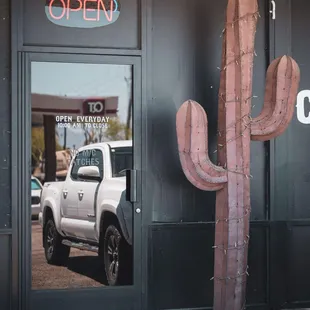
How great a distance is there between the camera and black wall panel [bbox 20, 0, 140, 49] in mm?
5473

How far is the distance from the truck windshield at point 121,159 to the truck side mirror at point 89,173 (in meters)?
0.16

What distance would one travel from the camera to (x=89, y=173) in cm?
560

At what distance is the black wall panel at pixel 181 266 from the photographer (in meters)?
5.68

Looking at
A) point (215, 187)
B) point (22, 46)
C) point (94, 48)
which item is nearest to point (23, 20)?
point (22, 46)

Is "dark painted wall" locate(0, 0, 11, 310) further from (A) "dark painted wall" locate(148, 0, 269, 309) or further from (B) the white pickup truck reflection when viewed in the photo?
(A) "dark painted wall" locate(148, 0, 269, 309)

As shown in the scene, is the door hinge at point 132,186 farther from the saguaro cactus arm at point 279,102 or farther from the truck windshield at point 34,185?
the saguaro cactus arm at point 279,102

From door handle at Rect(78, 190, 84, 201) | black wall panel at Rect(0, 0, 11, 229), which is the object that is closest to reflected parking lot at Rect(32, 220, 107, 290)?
black wall panel at Rect(0, 0, 11, 229)

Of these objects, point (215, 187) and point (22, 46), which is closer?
point (215, 187)

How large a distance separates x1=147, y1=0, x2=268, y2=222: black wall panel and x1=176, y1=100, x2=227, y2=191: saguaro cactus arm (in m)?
0.91

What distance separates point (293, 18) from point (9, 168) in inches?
116

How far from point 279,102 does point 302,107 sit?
1.18 metres

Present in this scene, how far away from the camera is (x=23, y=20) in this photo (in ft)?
17.9

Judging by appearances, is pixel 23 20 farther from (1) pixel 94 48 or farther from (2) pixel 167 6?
(2) pixel 167 6

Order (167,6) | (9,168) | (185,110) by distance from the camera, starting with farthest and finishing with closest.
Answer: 1. (167,6)
2. (9,168)
3. (185,110)
